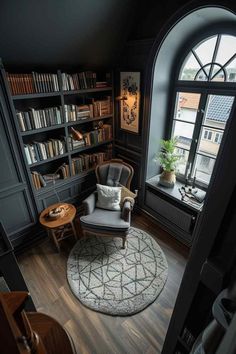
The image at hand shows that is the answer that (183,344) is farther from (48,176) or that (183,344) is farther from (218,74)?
(218,74)

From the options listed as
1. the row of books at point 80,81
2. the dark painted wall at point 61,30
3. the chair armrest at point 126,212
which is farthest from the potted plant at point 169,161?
the dark painted wall at point 61,30

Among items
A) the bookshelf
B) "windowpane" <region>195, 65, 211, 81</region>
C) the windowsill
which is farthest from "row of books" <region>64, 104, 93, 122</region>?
"windowpane" <region>195, 65, 211, 81</region>

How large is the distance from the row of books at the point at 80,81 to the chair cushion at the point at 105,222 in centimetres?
183

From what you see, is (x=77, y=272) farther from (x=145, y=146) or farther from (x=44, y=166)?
(x=145, y=146)

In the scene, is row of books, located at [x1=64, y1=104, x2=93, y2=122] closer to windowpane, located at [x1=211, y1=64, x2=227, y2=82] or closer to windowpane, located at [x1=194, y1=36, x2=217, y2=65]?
windowpane, located at [x1=194, y1=36, x2=217, y2=65]

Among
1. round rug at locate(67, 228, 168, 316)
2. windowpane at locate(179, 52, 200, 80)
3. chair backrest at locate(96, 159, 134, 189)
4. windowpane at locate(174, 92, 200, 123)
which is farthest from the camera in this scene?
chair backrest at locate(96, 159, 134, 189)

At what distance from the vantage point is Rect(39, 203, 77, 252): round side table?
2.64 metres

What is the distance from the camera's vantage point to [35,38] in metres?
2.18

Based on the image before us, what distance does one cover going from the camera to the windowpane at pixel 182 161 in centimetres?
311

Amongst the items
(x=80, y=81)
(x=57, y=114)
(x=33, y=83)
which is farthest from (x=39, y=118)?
(x=80, y=81)

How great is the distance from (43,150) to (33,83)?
865 millimetres

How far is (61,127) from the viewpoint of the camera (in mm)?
2900

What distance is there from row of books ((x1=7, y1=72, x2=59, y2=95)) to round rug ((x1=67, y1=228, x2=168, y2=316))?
219 centimetres

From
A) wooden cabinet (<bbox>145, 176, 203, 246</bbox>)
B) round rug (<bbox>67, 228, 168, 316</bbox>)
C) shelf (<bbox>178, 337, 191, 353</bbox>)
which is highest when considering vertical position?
shelf (<bbox>178, 337, 191, 353</bbox>)
